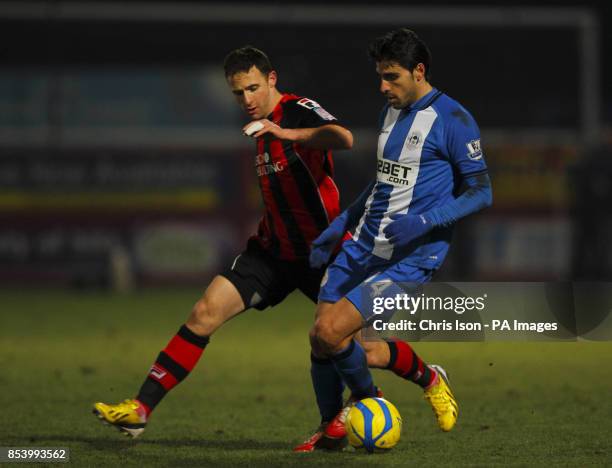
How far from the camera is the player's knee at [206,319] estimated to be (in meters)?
6.32

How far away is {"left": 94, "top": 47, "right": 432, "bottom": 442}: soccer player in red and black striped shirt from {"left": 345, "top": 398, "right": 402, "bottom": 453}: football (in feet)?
1.29

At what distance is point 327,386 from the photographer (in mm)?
6496

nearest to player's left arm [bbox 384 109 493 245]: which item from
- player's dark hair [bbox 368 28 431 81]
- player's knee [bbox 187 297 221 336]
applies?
player's dark hair [bbox 368 28 431 81]

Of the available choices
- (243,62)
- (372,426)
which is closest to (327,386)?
Result: (372,426)

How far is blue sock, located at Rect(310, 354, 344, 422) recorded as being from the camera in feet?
21.2

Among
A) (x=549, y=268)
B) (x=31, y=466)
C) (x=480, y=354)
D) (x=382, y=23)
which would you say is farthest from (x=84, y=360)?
(x=382, y=23)

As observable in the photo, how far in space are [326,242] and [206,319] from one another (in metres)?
0.75

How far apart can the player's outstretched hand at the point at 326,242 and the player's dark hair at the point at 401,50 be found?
83 cm

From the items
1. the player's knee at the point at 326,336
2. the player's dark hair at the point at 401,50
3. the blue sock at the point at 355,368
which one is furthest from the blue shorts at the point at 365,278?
the player's dark hair at the point at 401,50

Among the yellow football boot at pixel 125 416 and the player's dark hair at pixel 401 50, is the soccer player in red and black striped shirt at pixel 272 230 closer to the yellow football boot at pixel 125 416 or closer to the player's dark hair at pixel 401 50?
the yellow football boot at pixel 125 416

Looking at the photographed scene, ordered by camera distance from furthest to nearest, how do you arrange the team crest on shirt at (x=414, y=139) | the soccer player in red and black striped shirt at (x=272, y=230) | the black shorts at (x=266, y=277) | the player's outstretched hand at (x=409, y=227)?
the black shorts at (x=266, y=277)
the soccer player in red and black striped shirt at (x=272, y=230)
the team crest on shirt at (x=414, y=139)
the player's outstretched hand at (x=409, y=227)

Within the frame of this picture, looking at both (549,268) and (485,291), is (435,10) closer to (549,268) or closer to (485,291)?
(549,268)

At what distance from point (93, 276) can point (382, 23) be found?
7778mm

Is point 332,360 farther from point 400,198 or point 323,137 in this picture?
point 323,137
